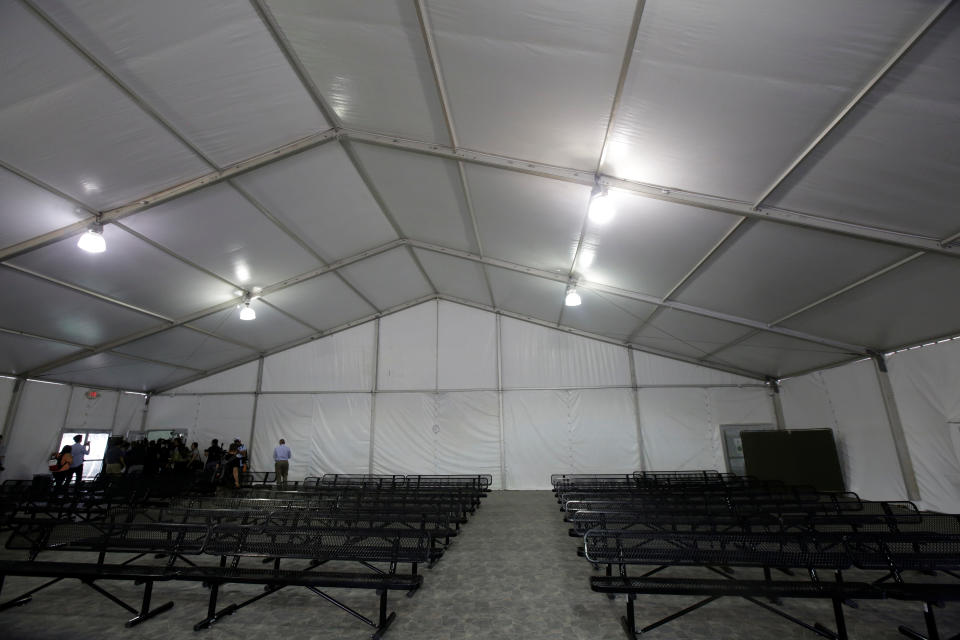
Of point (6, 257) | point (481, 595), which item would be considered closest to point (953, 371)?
point (481, 595)

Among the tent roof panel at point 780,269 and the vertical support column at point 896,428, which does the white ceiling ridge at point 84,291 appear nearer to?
the tent roof panel at point 780,269

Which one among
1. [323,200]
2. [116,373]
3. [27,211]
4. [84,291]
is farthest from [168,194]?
[116,373]

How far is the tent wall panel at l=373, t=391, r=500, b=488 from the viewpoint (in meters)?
13.1

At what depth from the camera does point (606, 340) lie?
13.6 meters

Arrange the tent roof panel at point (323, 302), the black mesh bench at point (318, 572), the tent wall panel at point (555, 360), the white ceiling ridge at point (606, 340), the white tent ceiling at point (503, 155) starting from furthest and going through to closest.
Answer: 1. the tent wall panel at point (555, 360)
2. the white ceiling ridge at point (606, 340)
3. the tent roof panel at point (323, 302)
4. the white tent ceiling at point (503, 155)
5. the black mesh bench at point (318, 572)

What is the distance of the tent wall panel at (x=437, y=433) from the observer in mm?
13109

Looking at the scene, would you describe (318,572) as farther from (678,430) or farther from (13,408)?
(13,408)

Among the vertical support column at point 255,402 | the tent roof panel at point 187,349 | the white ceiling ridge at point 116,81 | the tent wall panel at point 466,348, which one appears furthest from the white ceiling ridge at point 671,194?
the vertical support column at point 255,402

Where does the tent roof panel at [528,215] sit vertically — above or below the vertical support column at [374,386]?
above

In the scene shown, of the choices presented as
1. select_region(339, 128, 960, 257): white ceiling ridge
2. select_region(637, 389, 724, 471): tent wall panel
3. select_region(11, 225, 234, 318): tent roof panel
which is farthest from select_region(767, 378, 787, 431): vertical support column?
select_region(11, 225, 234, 318): tent roof panel

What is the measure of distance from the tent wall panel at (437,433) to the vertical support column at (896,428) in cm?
957

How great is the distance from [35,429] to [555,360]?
49.2 feet

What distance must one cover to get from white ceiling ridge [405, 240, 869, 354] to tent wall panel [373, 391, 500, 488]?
200 inches

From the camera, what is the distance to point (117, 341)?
10.6 meters
